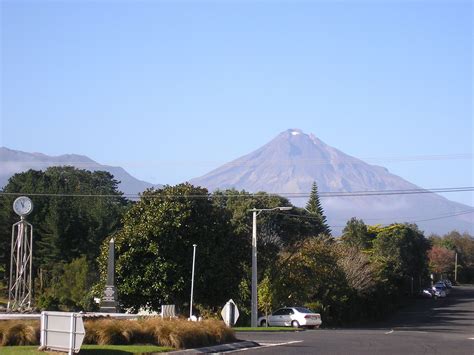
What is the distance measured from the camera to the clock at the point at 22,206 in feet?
147

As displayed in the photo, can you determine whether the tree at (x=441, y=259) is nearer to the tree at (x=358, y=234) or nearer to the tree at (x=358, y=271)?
the tree at (x=358, y=234)

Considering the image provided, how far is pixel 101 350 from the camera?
76.6ft

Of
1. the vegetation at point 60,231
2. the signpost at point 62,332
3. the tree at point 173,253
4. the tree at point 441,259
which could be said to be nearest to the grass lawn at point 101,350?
the signpost at point 62,332

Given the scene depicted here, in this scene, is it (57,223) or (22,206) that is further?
(57,223)

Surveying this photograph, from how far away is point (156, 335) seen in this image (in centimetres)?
2667

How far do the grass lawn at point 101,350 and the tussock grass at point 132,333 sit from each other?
2.82 feet

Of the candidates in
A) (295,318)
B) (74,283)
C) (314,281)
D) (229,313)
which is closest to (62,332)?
(229,313)

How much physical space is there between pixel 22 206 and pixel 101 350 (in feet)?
77.1

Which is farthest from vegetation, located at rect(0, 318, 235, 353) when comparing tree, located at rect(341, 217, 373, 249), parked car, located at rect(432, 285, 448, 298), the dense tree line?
parked car, located at rect(432, 285, 448, 298)

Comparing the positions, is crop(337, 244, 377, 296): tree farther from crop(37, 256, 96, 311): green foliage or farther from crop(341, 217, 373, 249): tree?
crop(341, 217, 373, 249): tree

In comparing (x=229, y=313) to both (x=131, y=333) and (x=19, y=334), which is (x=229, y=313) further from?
(x=19, y=334)

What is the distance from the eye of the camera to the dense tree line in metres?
50.1

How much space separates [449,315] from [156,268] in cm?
3238

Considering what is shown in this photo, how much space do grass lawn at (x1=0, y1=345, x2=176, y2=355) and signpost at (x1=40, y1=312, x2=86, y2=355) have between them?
33 cm
